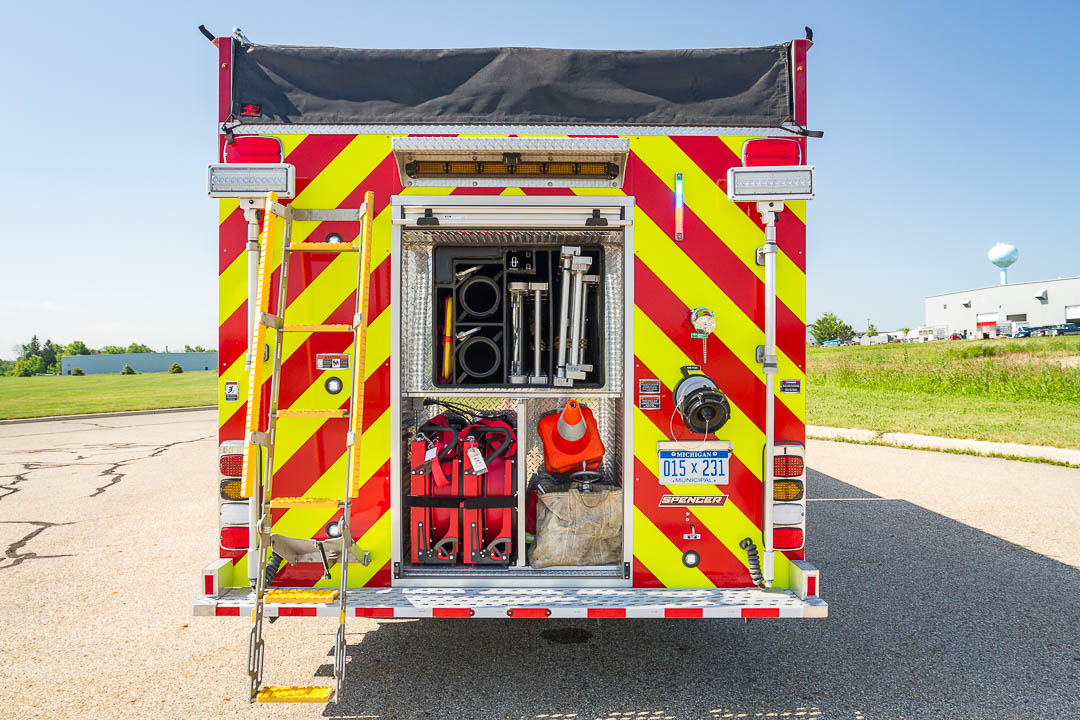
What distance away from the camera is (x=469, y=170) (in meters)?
3.51

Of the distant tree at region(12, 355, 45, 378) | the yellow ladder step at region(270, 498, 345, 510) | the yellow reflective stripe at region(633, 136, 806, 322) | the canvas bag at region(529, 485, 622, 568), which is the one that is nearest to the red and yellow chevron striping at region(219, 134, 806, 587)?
the yellow reflective stripe at region(633, 136, 806, 322)

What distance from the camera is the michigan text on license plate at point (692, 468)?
3490mm

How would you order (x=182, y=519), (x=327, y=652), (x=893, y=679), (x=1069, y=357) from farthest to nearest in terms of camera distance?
(x=1069, y=357) → (x=182, y=519) → (x=327, y=652) → (x=893, y=679)

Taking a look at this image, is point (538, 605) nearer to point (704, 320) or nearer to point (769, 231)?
point (704, 320)

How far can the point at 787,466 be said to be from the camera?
11.3ft

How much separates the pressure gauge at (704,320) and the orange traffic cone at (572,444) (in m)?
0.90

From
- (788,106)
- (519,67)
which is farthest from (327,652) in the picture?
(788,106)

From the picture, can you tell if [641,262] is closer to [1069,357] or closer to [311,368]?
[311,368]

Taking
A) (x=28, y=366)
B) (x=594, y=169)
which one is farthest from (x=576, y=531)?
(x=28, y=366)

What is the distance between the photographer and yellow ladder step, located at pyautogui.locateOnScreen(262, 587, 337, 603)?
316 centimetres

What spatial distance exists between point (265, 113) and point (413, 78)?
2.47 ft

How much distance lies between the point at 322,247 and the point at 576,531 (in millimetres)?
1964

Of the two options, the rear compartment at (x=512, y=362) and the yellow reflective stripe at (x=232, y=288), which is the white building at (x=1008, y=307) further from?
the yellow reflective stripe at (x=232, y=288)

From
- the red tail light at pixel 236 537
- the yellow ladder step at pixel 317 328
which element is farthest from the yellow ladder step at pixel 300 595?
the yellow ladder step at pixel 317 328
